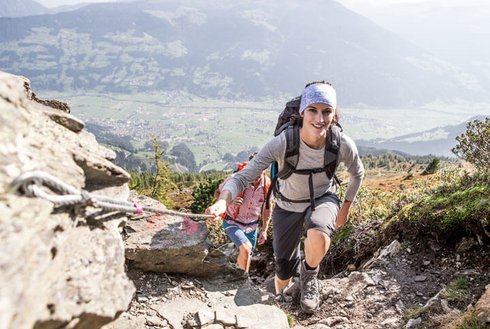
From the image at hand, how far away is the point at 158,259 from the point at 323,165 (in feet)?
9.24

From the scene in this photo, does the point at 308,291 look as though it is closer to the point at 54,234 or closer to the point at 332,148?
the point at 332,148

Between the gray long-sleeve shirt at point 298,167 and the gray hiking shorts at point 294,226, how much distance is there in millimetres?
139

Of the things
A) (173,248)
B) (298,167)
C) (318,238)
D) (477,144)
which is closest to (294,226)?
(318,238)

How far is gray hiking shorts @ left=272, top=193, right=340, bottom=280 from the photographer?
507 centimetres

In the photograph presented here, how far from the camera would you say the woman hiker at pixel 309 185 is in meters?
4.97

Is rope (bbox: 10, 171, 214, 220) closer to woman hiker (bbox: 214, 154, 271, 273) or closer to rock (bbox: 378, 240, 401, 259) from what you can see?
woman hiker (bbox: 214, 154, 271, 273)

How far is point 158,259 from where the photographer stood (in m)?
5.69

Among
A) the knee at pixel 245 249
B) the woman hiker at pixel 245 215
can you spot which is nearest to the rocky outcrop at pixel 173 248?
the knee at pixel 245 249

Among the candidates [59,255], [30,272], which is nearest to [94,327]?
[59,255]

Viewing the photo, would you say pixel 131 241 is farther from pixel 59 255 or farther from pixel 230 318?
pixel 59 255

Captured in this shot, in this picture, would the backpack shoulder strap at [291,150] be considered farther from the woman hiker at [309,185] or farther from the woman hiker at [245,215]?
the woman hiker at [245,215]

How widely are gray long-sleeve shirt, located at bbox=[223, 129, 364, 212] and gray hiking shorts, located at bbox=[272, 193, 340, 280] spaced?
14 cm

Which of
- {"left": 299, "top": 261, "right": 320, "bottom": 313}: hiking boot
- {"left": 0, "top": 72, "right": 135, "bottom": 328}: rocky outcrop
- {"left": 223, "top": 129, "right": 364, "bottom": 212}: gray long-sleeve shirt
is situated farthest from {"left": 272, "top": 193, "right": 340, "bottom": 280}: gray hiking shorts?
{"left": 0, "top": 72, "right": 135, "bottom": 328}: rocky outcrop

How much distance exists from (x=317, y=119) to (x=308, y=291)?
2815mm
